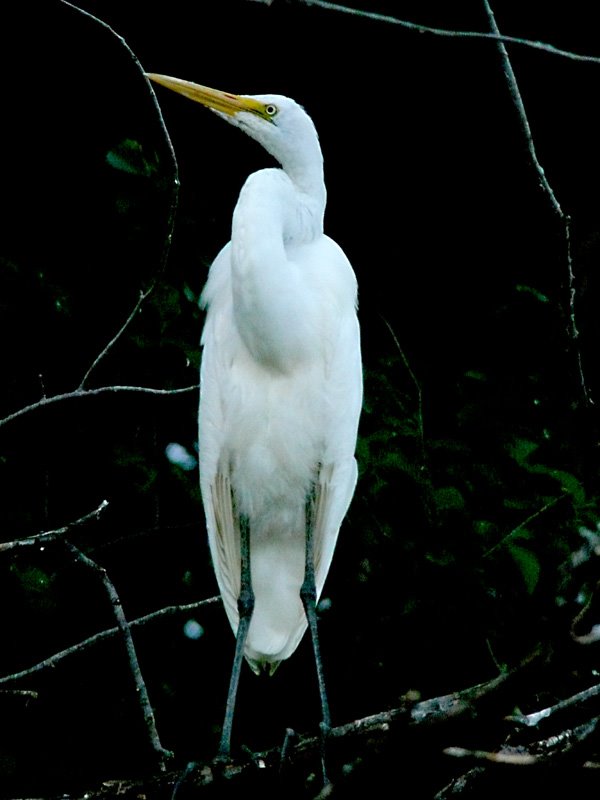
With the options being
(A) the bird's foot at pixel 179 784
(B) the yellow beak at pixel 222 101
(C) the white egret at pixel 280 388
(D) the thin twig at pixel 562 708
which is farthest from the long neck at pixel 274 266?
(D) the thin twig at pixel 562 708

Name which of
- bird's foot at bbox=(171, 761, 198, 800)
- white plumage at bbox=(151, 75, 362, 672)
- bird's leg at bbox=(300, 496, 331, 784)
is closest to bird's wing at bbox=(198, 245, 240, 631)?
white plumage at bbox=(151, 75, 362, 672)

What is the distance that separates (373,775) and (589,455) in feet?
3.76

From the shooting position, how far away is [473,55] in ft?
10.2

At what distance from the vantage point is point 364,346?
119 inches

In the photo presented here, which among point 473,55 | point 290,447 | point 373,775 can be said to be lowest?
point 290,447

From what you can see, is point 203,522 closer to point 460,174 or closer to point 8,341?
point 8,341

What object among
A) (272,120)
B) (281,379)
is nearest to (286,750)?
(281,379)

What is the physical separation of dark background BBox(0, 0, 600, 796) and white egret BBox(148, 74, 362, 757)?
110mm

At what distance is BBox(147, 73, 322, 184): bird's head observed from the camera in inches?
91.2

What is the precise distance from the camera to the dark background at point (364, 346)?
7.91ft

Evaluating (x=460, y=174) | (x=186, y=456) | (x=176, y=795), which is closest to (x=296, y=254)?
(x=186, y=456)

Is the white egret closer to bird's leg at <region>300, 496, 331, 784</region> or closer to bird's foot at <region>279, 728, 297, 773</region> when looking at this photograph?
bird's leg at <region>300, 496, 331, 784</region>

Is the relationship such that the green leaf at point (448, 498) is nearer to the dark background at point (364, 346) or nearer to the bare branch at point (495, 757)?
the dark background at point (364, 346)

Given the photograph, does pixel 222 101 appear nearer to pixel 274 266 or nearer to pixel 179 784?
pixel 274 266
